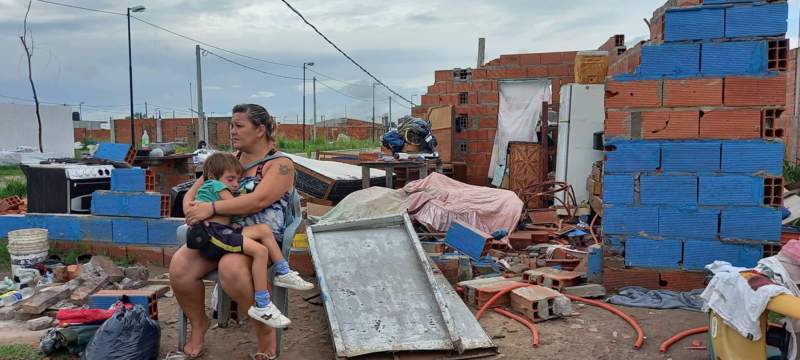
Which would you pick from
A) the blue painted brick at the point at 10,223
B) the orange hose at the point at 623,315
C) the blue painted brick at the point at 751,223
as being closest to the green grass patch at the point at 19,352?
the blue painted brick at the point at 10,223

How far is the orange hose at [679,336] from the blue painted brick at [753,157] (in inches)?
53.0

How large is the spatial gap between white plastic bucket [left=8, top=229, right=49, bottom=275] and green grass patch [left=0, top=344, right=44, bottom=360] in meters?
2.07

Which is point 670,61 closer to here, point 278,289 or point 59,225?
point 278,289

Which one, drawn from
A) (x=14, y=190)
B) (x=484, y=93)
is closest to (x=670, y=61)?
(x=484, y=93)

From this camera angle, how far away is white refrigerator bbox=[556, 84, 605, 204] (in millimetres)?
9633

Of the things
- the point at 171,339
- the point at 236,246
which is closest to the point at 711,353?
the point at 236,246

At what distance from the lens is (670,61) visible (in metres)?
4.69

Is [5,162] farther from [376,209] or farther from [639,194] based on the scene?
[639,194]

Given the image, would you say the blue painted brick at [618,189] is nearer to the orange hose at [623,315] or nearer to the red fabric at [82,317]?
the orange hose at [623,315]

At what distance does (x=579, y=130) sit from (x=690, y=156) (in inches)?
205

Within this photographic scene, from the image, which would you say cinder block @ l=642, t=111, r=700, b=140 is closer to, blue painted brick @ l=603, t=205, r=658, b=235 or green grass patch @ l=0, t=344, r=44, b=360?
blue painted brick @ l=603, t=205, r=658, b=235

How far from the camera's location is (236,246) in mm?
3318

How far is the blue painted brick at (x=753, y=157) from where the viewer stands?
177 inches

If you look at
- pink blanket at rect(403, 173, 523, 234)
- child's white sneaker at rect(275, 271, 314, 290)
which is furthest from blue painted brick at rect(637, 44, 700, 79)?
child's white sneaker at rect(275, 271, 314, 290)
